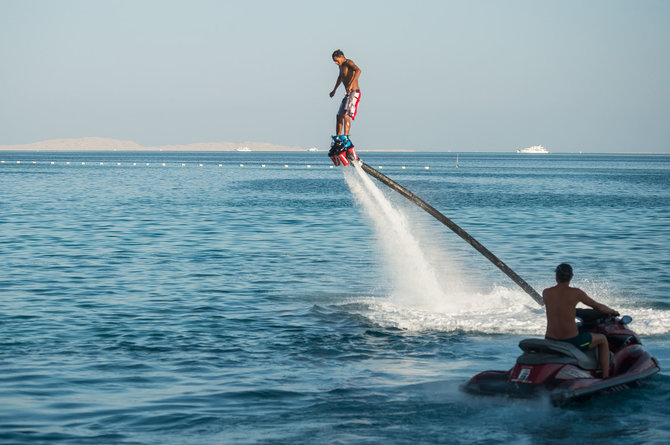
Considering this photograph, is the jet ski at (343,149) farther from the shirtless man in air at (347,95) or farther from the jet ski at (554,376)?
the jet ski at (554,376)

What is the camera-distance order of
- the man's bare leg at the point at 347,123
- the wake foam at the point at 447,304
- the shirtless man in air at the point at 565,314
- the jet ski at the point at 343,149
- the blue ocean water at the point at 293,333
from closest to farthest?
the blue ocean water at the point at 293,333 < the shirtless man in air at the point at 565,314 < the jet ski at the point at 343,149 < the man's bare leg at the point at 347,123 < the wake foam at the point at 447,304

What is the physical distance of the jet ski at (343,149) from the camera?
17094 millimetres

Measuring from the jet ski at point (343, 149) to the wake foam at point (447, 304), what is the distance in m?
0.21

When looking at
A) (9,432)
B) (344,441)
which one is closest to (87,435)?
(9,432)

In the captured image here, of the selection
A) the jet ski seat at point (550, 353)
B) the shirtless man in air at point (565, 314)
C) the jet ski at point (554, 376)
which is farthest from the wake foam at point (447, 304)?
the jet ski seat at point (550, 353)

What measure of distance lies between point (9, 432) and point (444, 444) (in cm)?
578

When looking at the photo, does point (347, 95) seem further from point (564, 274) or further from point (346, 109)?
point (564, 274)

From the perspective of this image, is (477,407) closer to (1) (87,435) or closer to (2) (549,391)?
(2) (549,391)

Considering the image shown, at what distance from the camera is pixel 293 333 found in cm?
1775

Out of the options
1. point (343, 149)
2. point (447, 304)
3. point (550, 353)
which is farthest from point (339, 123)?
point (550, 353)

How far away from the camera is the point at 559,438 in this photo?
11133 millimetres

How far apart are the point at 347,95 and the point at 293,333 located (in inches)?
199

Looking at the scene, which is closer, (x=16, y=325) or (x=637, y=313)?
(x=16, y=325)

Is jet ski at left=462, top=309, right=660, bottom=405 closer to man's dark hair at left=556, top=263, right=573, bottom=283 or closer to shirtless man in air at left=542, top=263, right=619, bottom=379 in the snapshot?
shirtless man in air at left=542, top=263, right=619, bottom=379
